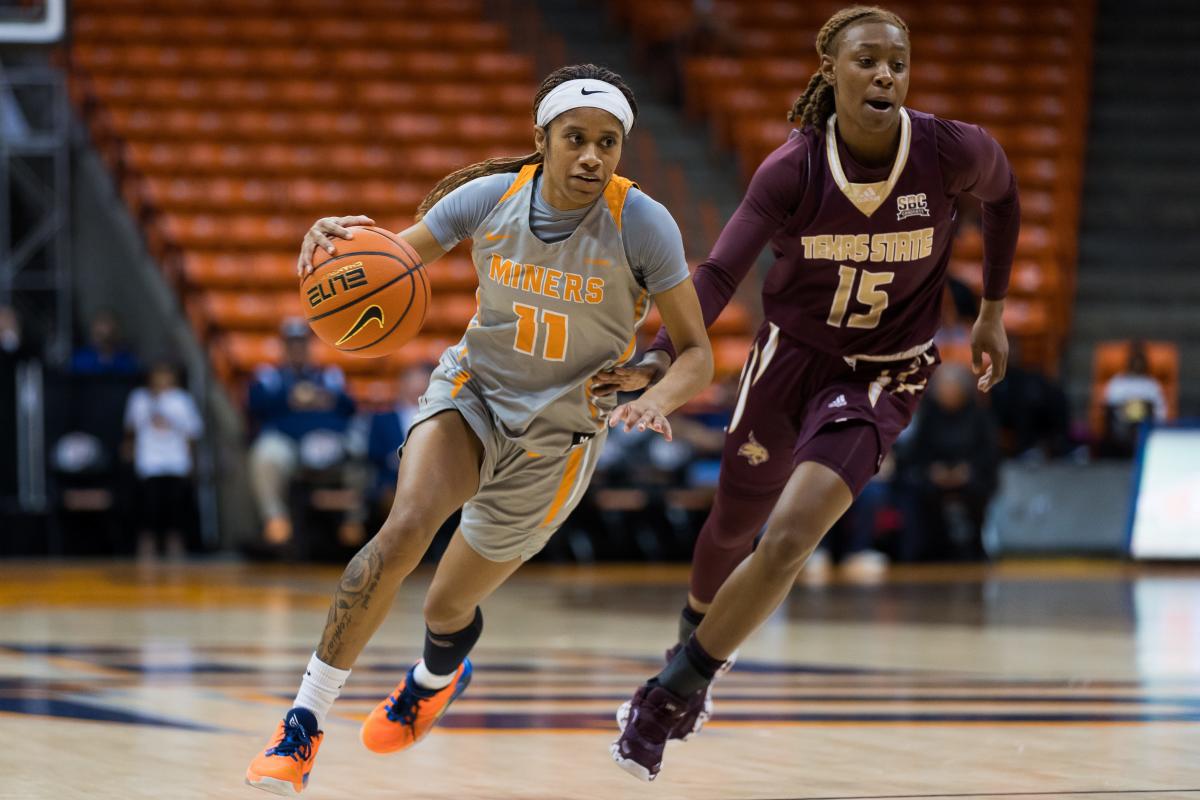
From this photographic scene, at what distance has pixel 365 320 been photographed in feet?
14.8

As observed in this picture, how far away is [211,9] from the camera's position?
1878 centimetres

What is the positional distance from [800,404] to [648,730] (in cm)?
114

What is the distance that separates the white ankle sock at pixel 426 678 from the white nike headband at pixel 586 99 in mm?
1532

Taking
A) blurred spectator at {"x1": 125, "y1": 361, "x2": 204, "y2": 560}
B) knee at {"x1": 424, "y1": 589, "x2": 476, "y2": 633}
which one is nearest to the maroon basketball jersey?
knee at {"x1": 424, "y1": 589, "x2": 476, "y2": 633}

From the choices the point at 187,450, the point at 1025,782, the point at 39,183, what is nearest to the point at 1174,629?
the point at 1025,782

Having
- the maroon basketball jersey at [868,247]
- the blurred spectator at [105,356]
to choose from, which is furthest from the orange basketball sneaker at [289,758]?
the blurred spectator at [105,356]

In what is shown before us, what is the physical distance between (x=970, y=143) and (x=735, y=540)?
1.30 metres

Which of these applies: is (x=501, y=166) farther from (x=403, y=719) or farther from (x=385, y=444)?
(x=385, y=444)

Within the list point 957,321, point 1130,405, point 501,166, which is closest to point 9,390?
→ point 957,321

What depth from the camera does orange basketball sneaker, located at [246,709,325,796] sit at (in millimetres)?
3938

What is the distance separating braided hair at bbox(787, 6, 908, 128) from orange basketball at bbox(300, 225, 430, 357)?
3.98 ft

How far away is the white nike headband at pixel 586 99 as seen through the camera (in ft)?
14.7

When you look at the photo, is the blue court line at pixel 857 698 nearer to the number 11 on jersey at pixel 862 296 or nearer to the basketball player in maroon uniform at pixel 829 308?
the basketball player in maroon uniform at pixel 829 308

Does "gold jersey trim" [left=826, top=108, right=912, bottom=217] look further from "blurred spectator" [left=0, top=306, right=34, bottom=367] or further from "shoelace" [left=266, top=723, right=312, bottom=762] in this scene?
"blurred spectator" [left=0, top=306, right=34, bottom=367]
